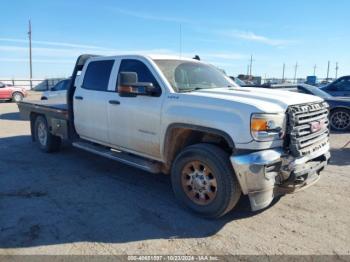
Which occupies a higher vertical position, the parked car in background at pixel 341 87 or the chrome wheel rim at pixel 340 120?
the parked car in background at pixel 341 87

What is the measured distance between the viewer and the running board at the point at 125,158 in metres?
4.96

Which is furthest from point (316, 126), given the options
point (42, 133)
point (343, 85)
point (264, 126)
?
point (343, 85)

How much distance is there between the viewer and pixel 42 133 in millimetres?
7980

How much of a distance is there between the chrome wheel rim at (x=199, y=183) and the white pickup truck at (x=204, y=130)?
0.04ft

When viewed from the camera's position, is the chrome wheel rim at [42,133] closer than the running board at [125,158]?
No

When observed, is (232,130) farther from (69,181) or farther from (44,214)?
(69,181)

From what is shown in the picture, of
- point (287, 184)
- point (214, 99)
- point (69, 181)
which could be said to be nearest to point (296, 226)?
point (287, 184)

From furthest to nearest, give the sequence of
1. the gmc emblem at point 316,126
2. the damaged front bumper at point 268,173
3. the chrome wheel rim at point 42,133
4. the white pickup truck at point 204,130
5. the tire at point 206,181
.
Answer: the chrome wheel rim at point 42,133, the gmc emblem at point 316,126, the tire at point 206,181, the white pickup truck at point 204,130, the damaged front bumper at point 268,173

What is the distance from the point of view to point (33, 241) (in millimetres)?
3713

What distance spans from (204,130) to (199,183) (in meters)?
0.69

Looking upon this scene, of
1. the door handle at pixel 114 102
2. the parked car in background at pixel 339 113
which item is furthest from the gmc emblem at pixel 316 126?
the parked car in background at pixel 339 113

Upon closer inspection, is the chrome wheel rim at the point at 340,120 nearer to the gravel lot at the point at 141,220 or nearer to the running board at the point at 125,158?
the gravel lot at the point at 141,220

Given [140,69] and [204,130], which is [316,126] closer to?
[204,130]

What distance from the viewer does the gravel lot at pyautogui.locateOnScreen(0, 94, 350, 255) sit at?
3.61 meters
